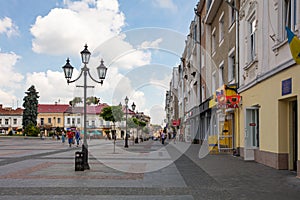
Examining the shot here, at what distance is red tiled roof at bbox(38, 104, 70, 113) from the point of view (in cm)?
10481

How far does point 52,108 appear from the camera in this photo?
107m

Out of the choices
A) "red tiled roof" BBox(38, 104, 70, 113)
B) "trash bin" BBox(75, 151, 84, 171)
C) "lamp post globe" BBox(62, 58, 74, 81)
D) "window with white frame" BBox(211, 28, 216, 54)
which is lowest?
"trash bin" BBox(75, 151, 84, 171)

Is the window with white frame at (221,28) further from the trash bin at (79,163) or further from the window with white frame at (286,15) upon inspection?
the trash bin at (79,163)

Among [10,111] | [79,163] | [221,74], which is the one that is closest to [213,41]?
[221,74]

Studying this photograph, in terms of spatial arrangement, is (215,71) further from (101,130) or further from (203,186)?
(101,130)

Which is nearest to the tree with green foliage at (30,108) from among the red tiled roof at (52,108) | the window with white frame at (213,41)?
the red tiled roof at (52,108)

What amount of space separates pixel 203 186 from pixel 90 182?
9.87 feet

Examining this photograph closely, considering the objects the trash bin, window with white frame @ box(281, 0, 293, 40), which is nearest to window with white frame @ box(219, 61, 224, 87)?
window with white frame @ box(281, 0, 293, 40)

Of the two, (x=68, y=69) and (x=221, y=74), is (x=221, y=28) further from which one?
(x=68, y=69)

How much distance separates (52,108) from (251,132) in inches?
3789

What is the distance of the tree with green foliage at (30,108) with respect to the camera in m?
80.8

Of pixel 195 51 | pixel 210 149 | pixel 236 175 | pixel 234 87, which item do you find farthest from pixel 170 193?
pixel 195 51

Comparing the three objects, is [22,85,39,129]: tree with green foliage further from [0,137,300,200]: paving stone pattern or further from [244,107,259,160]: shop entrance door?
[0,137,300,200]: paving stone pattern

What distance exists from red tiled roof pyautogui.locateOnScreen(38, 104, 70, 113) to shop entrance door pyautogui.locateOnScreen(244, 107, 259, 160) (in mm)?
92513
